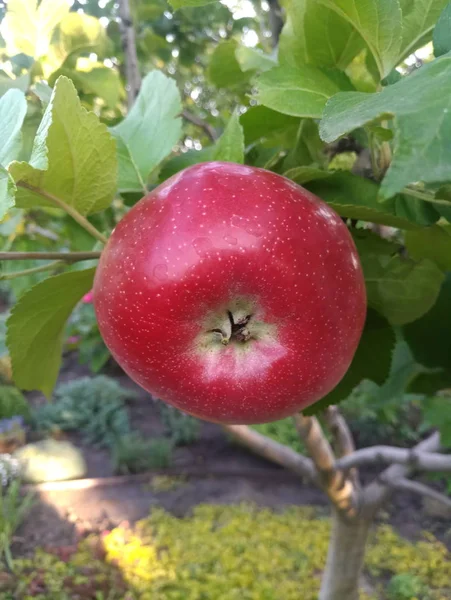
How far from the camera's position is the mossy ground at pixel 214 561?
2.42m

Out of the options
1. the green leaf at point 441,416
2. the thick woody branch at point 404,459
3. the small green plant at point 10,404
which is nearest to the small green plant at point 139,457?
the small green plant at point 10,404

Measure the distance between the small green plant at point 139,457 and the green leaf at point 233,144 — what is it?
11.2 feet

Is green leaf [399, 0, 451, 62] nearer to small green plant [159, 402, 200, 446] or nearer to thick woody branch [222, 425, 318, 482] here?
thick woody branch [222, 425, 318, 482]

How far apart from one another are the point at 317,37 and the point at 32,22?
1.20ft

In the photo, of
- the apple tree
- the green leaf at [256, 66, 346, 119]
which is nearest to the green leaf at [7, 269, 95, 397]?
the apple tree

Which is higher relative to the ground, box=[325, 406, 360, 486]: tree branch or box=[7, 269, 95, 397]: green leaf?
box=[7, 269, 95, 397]: green leaf

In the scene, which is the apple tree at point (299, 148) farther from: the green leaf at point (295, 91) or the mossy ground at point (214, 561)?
the mossy ground at point (214, 561)

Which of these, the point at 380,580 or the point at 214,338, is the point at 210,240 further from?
the point at 380,580

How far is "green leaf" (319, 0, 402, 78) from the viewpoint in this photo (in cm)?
40

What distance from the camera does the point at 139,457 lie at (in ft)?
12.1

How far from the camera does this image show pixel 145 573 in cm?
256

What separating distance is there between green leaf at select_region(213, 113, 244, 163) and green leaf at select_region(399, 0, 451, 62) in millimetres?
151

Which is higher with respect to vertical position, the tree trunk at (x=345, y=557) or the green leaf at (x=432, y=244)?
the green leaf at (x=432, y=244)

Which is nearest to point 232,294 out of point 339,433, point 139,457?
point 339,433
